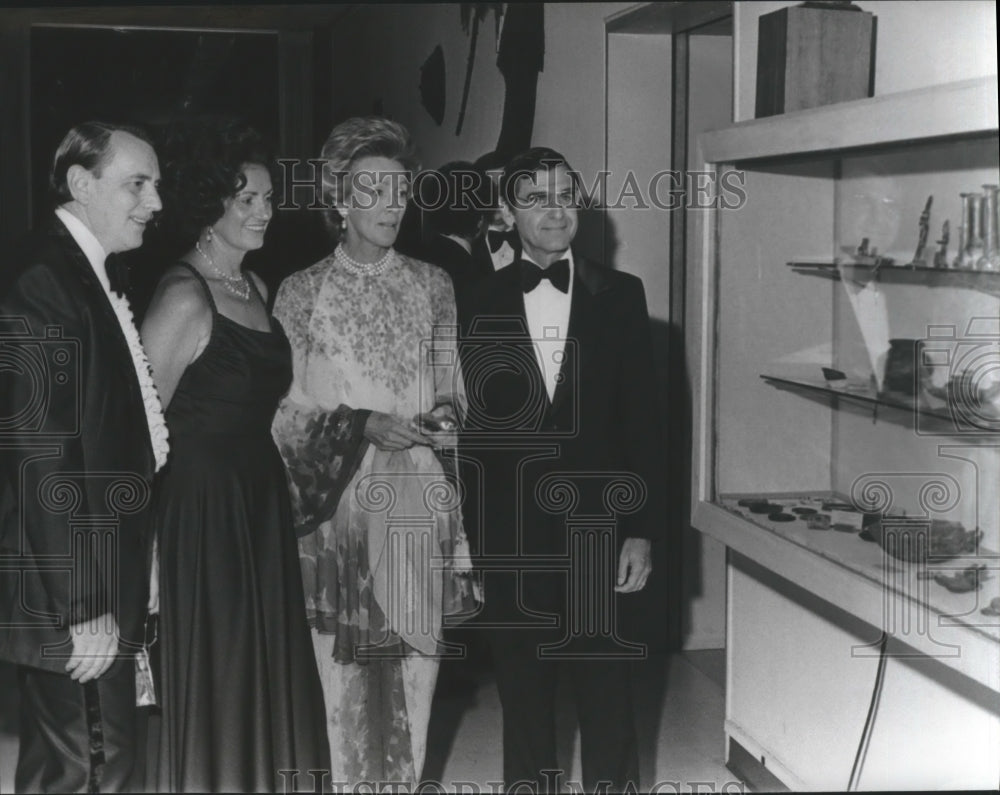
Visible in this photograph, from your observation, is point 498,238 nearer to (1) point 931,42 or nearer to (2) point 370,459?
(2) point 370,459

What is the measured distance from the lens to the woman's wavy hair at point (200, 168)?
3.23 metres

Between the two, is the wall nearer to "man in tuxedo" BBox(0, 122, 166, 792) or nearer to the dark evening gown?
the dark evening gown

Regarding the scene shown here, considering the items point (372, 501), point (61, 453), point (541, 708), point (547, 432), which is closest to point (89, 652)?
point (61, 453)

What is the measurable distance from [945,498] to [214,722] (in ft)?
6.18

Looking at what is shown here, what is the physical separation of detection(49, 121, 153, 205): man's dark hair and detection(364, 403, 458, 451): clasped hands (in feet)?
2.89

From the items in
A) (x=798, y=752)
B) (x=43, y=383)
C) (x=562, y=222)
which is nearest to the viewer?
(x=43, y=383)

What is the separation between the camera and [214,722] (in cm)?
331

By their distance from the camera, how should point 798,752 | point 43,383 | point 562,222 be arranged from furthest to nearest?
point 798,752
point 562,222
point 43,383

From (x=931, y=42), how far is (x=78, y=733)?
8.61ft

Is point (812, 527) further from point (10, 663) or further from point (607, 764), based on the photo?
point (10, 663)

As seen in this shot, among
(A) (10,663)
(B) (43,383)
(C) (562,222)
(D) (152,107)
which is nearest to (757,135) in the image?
(C) (562,222)

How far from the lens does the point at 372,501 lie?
11.1 feet

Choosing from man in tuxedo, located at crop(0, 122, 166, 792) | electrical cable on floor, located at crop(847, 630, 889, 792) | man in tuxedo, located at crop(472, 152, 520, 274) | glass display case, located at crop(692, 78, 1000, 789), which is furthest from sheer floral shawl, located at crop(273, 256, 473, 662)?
electrical cable on floor, located at crop(847, 630, 889, 792)

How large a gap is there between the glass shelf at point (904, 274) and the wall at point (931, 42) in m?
0.44
